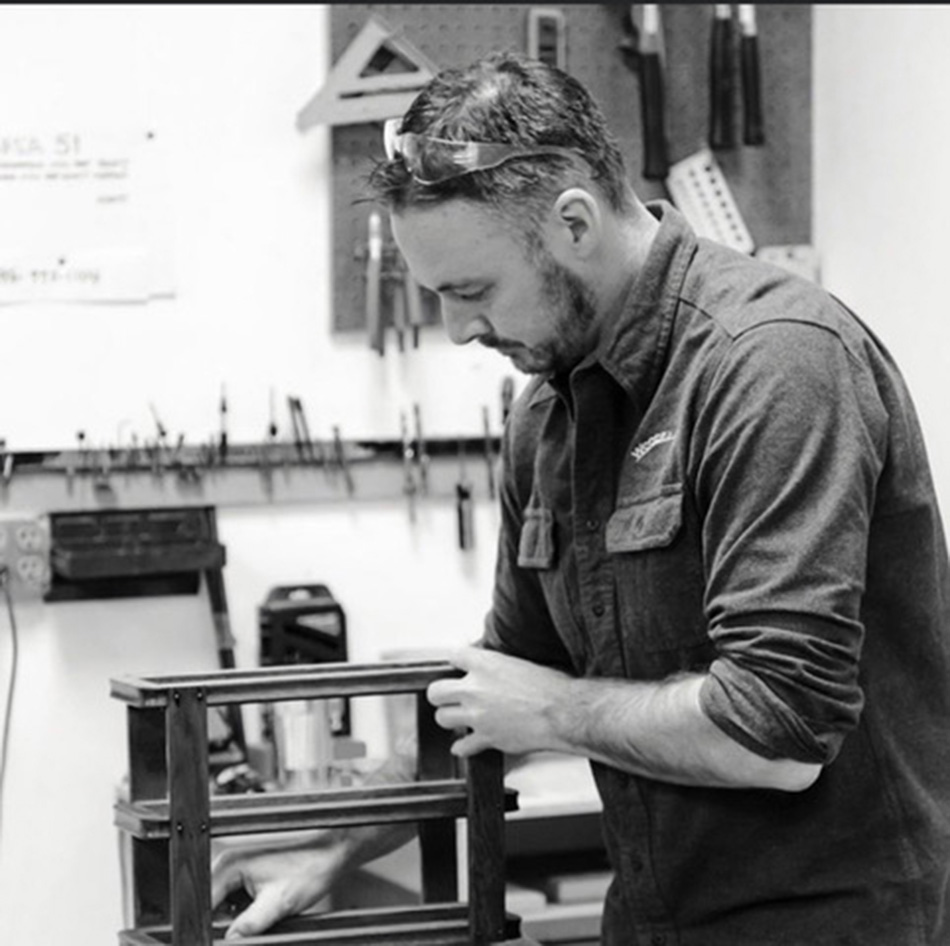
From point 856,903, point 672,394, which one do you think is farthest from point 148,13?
point 856,903

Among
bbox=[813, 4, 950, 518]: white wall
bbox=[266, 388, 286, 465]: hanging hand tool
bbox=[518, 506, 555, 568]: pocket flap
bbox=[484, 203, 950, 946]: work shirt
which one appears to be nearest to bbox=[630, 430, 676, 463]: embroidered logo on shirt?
bbox=[484, 203, 950, 946]: work shirt

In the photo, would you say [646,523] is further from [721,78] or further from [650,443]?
[721,78]

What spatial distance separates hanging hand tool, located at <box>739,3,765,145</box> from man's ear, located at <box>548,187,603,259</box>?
1.81 meters

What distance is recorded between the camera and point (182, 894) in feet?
4.32

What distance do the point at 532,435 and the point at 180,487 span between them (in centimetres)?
140

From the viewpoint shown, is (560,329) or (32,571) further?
(32,571)

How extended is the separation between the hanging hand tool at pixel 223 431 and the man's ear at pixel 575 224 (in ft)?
5.09

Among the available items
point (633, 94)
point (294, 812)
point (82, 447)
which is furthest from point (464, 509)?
point (294, 812)

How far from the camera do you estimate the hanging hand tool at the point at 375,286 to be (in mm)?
2982

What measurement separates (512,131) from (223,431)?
1.60 metres

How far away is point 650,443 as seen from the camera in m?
1.45

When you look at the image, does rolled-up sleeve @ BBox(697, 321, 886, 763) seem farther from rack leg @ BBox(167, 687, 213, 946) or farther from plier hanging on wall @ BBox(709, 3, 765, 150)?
plier hanging on wall @ BBox(709, 3, 765, 150)

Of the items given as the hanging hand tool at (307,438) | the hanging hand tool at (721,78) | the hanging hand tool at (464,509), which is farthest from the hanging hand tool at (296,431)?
the hanging hand tool at (721,78)

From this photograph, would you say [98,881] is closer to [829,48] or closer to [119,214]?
[119,214]
